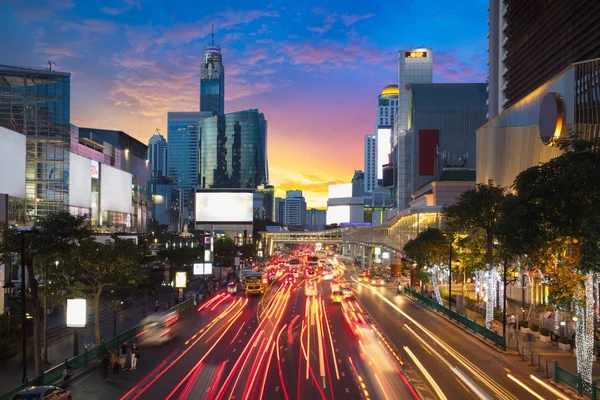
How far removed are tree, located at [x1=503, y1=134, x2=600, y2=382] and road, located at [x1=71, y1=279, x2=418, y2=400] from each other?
298 inches

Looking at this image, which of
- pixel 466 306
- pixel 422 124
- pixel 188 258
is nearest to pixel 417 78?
pixel 422 124

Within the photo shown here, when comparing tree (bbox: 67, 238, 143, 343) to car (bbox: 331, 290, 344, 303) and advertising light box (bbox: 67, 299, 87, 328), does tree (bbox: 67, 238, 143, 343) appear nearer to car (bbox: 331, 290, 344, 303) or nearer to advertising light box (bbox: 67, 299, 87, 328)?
advertising light box (bbox: 67, 299, 87, 328)

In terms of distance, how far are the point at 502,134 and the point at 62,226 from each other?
5305 cm

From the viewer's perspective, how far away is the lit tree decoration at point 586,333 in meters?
22.8

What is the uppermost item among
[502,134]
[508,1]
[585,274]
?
[508,1]

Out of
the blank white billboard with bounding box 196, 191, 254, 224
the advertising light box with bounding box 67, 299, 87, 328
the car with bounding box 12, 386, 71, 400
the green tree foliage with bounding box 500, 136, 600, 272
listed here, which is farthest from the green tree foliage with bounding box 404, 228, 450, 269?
the blank white billboard with bounding box 196, 191, 254, 224

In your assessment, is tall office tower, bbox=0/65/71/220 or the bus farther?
tall office tower, bbox=0/65/71/220

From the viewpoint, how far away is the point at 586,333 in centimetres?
2344

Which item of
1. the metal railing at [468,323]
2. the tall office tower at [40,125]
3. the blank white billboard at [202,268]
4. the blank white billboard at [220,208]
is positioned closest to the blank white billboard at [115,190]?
the blank white billboard at [220,208]

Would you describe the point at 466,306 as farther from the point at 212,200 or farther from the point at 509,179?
the point at 212,200

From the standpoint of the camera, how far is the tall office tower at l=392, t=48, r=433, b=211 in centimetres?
17025

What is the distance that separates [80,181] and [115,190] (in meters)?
20.5

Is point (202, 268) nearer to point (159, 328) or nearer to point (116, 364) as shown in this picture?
point (159, 328)

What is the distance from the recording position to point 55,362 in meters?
29.8
